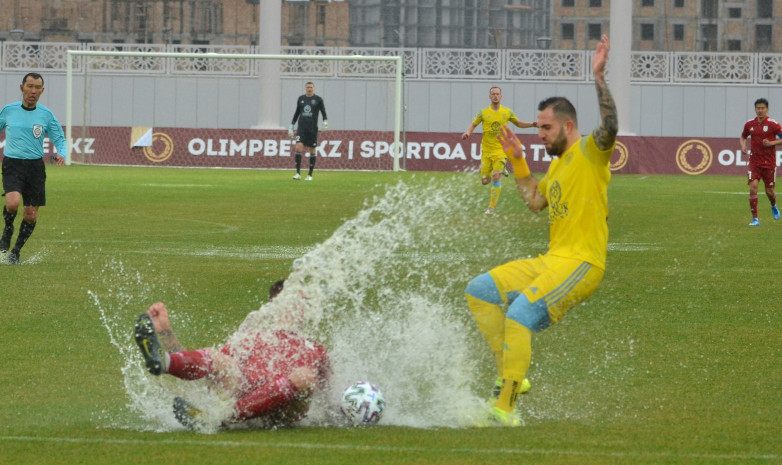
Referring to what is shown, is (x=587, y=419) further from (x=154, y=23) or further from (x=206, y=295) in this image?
(x=154, y=23)

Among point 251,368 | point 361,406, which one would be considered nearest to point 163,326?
point 251,368

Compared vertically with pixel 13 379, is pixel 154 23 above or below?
above

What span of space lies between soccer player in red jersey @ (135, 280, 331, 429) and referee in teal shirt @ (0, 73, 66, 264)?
7520mm

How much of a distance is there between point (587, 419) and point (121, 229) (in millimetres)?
11665

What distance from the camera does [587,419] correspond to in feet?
20.8

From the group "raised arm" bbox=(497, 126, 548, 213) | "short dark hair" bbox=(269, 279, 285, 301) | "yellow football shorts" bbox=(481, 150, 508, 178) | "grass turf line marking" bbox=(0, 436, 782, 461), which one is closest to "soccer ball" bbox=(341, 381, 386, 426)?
"grass turf line marking" bbox=(0, 436, 782, 461)

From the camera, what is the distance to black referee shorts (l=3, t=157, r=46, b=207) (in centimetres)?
1320

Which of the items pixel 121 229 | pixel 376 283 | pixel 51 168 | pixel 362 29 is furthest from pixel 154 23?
pixel 376 283

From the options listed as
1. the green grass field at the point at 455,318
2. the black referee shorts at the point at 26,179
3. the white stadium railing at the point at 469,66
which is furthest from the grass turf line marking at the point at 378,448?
the white stadium railing at the point at 469,66

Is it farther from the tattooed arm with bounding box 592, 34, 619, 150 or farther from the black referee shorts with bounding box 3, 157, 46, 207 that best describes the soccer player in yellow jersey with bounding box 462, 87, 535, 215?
the tattooed arm with bounding box 592, 34, 619, 150

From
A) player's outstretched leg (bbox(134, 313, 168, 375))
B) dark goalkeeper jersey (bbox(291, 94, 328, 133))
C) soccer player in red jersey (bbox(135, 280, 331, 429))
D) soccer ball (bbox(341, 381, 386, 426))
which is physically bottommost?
soccer ball (bbox(341, 381, 386, 426))

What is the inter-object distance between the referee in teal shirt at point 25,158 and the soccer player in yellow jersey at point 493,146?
9.47 meters

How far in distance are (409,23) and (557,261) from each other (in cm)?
10989

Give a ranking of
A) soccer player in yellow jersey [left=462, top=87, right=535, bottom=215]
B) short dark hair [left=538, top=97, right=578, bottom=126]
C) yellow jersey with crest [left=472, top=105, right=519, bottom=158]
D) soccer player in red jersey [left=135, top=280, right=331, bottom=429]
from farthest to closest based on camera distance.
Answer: yellow jersey with crest [left=472, top=105, right=519, bottom=158], soccer player in yellow jersey [left=462, top=87, right=535, bottom=215], short dark hair [left=538, top=97, right=578, bottom=126], soccer player in red jersey [left=135, top=280, right=331, bottom=429]
